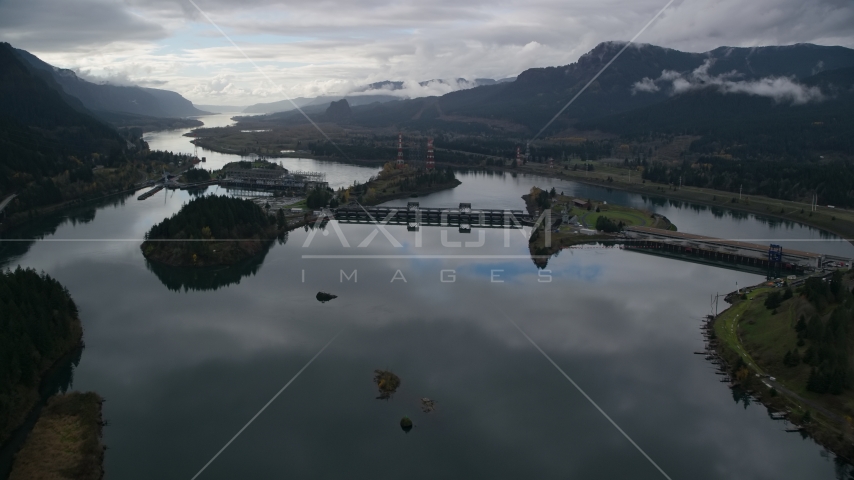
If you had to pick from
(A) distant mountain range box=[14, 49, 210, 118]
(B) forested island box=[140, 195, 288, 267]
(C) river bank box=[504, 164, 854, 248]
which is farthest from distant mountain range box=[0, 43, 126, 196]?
(A) distant mountain range box=[14, 49, 210, 118]

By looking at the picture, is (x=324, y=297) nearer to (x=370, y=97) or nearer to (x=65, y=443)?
(x=65, y=443)

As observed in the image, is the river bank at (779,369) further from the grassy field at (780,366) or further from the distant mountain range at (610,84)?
the distant mountain range at (610,84)

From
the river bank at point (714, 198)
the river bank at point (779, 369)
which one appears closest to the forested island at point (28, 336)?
the river bank at point (779, 369)

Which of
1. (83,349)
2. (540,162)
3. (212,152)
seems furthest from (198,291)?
(212,152)

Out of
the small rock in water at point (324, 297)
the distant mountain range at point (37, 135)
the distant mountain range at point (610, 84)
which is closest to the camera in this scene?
the small rock in water at point (324, 297)

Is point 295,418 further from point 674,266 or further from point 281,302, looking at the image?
point 674,266

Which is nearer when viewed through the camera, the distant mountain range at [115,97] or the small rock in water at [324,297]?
the small rock in water at [324,297]

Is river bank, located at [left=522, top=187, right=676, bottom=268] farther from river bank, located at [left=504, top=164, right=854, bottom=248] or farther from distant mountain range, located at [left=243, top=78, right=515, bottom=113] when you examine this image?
distant mountain range, located at [left=243, top=78, right=515, bottom=113]
